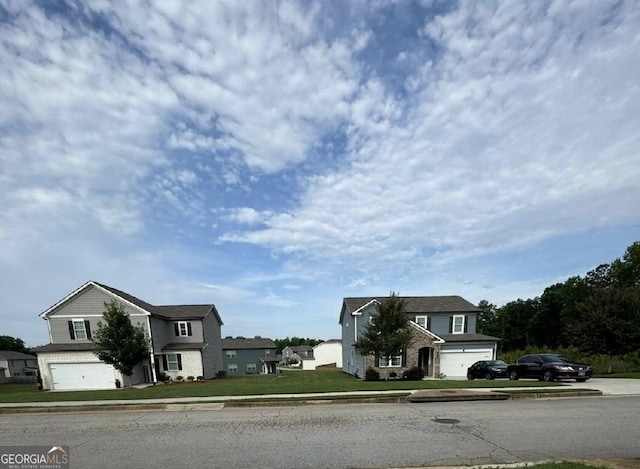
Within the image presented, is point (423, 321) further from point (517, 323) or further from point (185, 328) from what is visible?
point (517, 323)

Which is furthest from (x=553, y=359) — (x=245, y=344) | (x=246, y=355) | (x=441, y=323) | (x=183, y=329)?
(x=245, y=344)

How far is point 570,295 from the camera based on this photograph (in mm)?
62938

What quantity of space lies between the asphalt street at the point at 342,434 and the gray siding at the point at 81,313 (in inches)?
693

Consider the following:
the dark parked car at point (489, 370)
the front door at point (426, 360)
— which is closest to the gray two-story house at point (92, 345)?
the front door at point (426, 360)

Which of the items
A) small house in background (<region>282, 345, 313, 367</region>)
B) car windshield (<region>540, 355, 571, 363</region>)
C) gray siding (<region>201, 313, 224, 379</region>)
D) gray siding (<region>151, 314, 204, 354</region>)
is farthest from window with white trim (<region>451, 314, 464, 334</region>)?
small house in background (<region>282, 345, 313, 367</region>)

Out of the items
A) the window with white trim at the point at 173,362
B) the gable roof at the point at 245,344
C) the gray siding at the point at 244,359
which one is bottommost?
the gray siding at the point at 244,359

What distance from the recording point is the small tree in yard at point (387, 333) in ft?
71.6

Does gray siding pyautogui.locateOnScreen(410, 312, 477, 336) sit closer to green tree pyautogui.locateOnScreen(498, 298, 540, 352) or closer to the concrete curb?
the concrete curb

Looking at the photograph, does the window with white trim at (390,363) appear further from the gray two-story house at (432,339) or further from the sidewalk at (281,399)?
the sidewalk at (281,399)

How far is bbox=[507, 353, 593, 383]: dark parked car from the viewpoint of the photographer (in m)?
16.2

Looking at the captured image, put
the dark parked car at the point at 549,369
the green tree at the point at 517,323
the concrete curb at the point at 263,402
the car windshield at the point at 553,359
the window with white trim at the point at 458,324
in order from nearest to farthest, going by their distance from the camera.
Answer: the concrete curb at the point at 263,402 → the dark parked car at the point at 549,369 → the car windshield at the point at 553,359 → the window with white trim at the point at 458,324 → the green tree at the point at 517,323

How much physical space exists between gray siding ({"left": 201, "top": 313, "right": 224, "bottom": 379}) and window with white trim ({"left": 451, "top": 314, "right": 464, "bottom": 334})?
24.0 m

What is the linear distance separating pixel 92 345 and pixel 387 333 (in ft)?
75.8

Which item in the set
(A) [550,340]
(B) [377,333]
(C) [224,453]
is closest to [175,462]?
(C) [224,453]
